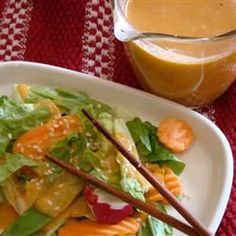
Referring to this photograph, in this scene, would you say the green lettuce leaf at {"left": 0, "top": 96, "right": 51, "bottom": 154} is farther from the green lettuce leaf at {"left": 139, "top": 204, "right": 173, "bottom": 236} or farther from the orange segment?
the green lettuce leaf at {"left": 139, "top": 204, "right": 173, "bottom": 236}

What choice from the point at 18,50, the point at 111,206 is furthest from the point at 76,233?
the point at 18,50

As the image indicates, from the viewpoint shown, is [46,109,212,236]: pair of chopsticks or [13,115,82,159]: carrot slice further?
[13,115,82,159]: carrot slice

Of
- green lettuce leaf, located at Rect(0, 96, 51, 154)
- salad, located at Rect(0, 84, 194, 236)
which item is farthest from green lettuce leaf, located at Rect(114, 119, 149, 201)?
green lettuce leaf, located at Rect(0, 96, 51, 154)

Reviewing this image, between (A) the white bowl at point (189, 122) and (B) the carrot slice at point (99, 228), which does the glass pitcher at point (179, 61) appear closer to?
(A) the white bowl at point (189, 122)

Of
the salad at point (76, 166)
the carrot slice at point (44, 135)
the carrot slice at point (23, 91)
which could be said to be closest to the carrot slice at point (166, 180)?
the salad at point (76, 166)

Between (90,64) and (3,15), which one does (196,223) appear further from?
(3,15)

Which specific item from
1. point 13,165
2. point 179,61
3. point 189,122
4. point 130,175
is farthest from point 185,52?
point 13,165

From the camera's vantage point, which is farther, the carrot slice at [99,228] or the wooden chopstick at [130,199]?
the carrot slice at [99,228]
